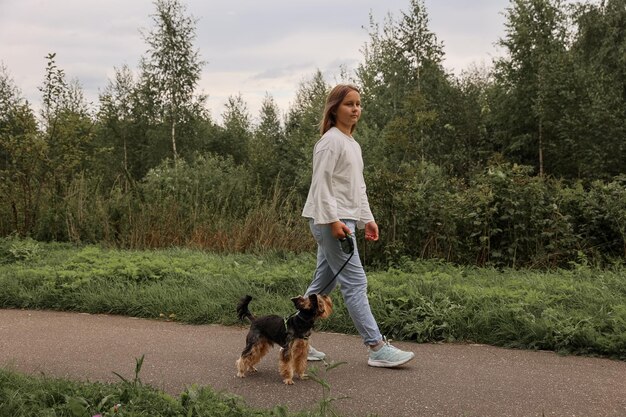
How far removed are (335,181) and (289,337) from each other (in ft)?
4.16

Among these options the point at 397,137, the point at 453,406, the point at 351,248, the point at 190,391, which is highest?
the point at 397,137

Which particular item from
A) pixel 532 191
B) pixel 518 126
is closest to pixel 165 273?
pixel 532 191

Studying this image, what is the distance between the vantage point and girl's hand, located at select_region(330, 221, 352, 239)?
14.3 ft

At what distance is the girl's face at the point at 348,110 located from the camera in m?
4.64

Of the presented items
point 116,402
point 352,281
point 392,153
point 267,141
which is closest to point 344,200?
point 352,281

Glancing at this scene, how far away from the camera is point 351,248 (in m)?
4.51

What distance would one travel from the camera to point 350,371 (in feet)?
15.0

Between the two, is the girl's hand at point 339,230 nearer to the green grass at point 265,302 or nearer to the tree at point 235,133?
the green grass at point 265,302

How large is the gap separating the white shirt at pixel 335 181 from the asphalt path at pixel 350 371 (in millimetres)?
1209

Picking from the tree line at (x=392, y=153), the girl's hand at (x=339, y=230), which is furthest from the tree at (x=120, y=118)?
the girl's hand at (x=339, y=230)

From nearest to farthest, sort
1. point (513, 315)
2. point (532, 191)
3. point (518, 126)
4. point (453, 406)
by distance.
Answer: point (453, 406), point (513, 315), point (532, 191), point (518, 126)

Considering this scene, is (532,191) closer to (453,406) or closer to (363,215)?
(363,215)

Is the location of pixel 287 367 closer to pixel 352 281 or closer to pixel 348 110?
pixel 352 281

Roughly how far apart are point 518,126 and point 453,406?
98.2 feet
